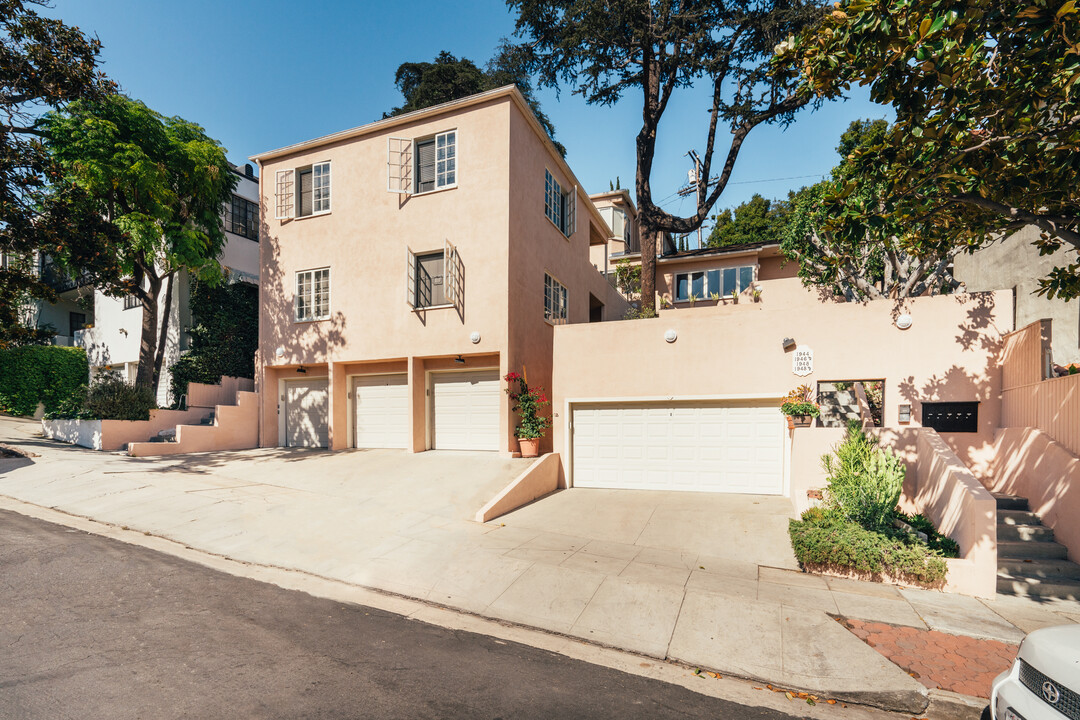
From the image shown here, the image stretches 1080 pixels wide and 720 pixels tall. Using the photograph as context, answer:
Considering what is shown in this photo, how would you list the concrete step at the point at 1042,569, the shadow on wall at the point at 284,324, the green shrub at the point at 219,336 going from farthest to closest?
the green shrub at the point at 219,336, the shadow on wall at the point at 284,324, the concrete step at the point at 1042,569

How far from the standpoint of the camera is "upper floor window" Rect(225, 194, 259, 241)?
813 inches

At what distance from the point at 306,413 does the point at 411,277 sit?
593 cm

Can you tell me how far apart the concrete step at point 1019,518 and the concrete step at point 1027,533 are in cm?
17

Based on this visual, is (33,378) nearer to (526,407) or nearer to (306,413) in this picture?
(306,413)

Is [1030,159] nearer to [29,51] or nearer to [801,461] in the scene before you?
[801,461]

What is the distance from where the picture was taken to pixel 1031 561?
784 centimetres

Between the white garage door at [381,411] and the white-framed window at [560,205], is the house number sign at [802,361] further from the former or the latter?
the white garage door at [381,411]

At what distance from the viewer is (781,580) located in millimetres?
7273

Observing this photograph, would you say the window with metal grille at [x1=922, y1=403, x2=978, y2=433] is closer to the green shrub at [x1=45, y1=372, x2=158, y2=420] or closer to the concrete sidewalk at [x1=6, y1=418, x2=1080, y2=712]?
the concrete sidewalk at [x1=6, y1=418, x2=1080, y2=712]

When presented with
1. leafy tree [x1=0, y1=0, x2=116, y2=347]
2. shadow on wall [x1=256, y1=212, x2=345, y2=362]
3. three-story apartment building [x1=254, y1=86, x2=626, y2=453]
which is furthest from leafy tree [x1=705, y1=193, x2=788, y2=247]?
leafy tree [x1=0, y1=0, x2=116, y2=347]

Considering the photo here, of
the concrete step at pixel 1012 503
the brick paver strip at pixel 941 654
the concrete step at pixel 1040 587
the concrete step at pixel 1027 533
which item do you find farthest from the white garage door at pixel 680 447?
the brick paver strip at pixel 941 654

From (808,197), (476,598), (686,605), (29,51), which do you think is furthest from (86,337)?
(808,197)

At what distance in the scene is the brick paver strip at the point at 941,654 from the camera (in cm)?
484

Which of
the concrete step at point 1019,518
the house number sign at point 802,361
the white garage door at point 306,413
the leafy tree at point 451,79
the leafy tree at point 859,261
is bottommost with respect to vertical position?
the concrete step at point 1019,518
